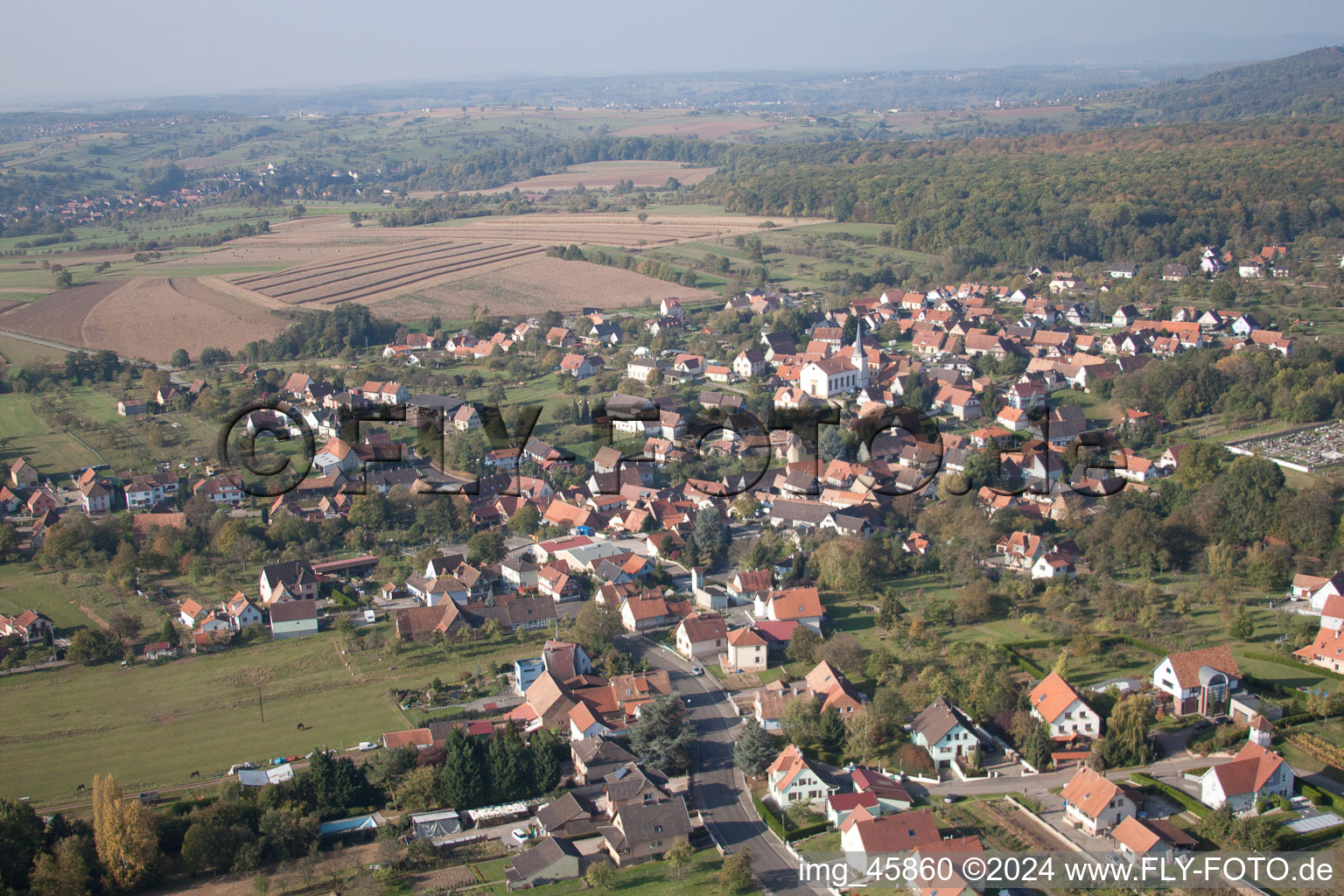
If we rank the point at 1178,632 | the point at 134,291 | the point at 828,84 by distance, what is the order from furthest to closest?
the point at 828,84, the point at 134,291, the point at 1178,632

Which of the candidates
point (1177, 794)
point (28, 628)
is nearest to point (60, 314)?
point (28, 628)

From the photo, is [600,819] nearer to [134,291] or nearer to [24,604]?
[24,604]

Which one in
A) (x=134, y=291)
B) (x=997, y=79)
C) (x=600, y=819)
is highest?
(x=997, y=79)

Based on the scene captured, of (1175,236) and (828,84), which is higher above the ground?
(828,84)

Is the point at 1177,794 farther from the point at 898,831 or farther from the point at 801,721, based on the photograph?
the point at 801,721

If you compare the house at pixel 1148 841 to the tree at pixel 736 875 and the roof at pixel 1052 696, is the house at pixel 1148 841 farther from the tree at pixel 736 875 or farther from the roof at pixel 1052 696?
the tree at pixel 736 875

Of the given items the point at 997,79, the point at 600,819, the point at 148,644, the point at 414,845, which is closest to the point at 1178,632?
the point at 600,819
